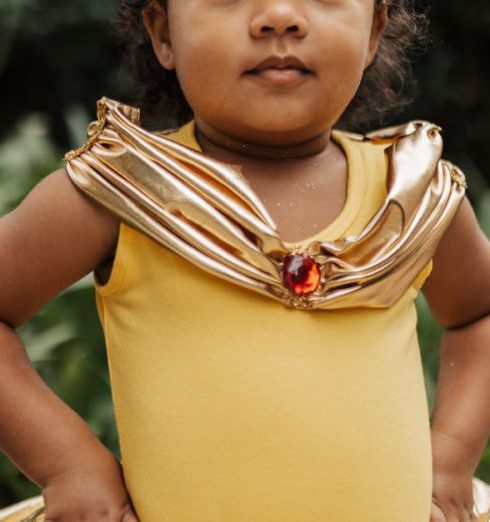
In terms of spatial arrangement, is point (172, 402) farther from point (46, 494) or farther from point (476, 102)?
point (476, 102)

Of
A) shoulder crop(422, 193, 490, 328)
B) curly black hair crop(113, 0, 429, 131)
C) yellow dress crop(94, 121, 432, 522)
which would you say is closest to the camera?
yellow dress crop(94, 121, 432, 522)

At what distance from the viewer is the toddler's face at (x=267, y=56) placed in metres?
1.79

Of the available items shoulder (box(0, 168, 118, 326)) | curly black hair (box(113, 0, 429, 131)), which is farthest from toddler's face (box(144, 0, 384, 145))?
curly black hair (box(113, 0, 429, 131))

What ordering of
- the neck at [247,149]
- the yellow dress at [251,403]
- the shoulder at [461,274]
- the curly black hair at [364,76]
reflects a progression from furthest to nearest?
the curly black hair at [364,76] < the shoulder at [461,274] < the neck at [247,149] < the yellow dress at [251,403]

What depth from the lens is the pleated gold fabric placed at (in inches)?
70.7

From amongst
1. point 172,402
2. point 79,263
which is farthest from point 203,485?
point 79,263

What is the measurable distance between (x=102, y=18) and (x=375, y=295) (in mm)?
3896

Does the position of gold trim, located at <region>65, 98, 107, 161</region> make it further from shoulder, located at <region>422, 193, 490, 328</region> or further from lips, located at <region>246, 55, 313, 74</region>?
shoulder, located at <region>422, 193, 490, 328</region>

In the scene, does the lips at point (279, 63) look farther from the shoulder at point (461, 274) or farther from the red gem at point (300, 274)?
the shoulder at point (461, 274)

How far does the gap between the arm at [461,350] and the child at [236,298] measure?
18cm

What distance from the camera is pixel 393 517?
1835mm

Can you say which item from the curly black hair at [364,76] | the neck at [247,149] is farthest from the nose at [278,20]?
the curly black hair at [364,76]

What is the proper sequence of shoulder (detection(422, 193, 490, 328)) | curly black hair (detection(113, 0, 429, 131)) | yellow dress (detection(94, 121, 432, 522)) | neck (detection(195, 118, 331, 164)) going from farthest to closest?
curly black hair (detection(113, 0, 429, 131))
shoulder (detection(422, 193, 490, 328))
neck (detection(195, 118, 331, 164))
yellow dress (detection(94, 121, 432, 522))

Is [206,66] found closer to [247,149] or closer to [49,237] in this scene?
[247,149]
